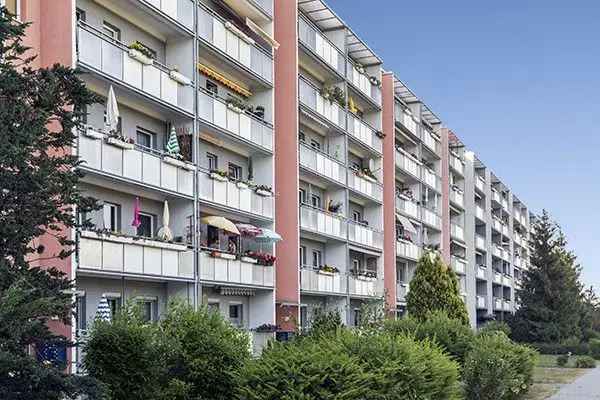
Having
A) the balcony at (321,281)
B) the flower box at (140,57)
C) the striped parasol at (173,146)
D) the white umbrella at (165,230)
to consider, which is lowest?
the balcony at (321,281)

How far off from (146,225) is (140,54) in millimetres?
5772

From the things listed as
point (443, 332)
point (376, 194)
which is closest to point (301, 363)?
point (443, 332)

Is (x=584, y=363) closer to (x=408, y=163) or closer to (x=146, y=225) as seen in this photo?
(x=408, y=163)

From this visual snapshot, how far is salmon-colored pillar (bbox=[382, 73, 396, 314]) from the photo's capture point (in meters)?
49.5

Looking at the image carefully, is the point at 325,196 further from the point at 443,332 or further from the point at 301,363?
the point at 301,363

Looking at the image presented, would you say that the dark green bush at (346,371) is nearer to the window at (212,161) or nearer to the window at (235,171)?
the window at (212,161)

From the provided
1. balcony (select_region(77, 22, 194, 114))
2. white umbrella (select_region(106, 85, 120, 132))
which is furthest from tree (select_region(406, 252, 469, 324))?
white umbrella (select_region(106, 85, 120, 132))

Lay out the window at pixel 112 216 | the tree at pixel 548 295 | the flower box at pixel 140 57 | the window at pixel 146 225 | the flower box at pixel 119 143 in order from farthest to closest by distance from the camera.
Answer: the tree at pixel 548 295 → the window at pixel 146 225 → the window at pixel 112 216 → the flower box at pixel 140 57 → the flower box at pixel 119 143

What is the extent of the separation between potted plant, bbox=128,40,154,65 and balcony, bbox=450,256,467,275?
140 feet

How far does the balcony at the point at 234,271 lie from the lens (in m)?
28.9

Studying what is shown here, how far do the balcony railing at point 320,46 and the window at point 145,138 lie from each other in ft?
39.7

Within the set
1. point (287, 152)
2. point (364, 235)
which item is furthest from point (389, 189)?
point (287, 152)

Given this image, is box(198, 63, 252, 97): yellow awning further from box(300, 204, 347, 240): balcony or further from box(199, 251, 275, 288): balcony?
box(199, 251, 275, 288): balcony

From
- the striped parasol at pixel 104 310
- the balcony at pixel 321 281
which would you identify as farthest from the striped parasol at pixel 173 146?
the balcony at pixel 321 281
